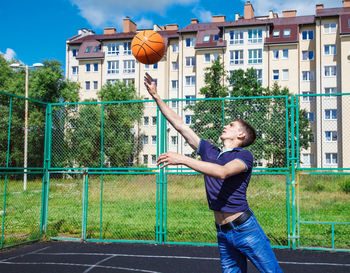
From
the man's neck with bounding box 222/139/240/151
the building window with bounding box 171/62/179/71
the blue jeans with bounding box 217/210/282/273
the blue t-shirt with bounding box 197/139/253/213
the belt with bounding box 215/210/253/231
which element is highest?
the building window with bounding box 171/62/179/71

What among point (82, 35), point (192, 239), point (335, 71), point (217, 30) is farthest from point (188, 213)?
point (82, 35)

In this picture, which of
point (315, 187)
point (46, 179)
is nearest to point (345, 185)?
point (315, 187)

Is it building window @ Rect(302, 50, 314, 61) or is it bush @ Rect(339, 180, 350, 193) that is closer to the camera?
bush @ Rect(339, 180, 350, 193)

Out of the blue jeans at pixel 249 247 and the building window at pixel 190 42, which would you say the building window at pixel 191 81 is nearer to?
the building window at pixel 190 42

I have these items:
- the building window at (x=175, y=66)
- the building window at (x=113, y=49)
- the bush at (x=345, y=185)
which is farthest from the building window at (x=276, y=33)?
the bush at (x=345, y=185)

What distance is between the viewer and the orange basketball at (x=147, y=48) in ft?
20.5

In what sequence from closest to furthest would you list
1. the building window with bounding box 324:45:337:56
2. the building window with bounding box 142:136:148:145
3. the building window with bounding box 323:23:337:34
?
the building window with bounding box 142:136:148:145 → the building window with bounding box 324:45:337:56 → the building window with bounding box 323:23:337:34

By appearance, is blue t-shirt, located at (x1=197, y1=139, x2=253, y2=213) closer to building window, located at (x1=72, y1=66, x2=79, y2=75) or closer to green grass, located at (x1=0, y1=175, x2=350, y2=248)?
green grass, located at (x1=0, y1=175, x2=350, y2=248)

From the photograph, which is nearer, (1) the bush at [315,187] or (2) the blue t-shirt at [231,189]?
(2) the blue t-shirt at [231,189]

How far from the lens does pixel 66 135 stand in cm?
1066

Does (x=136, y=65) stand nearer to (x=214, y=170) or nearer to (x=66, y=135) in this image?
(x=66, y=135)

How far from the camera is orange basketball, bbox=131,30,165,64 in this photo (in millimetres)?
6234

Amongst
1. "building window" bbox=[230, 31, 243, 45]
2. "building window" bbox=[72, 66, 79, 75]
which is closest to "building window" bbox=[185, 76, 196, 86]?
"building window" bbox=[230, 31, 243, 45]

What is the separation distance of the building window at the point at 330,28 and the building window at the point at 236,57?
30.3 ft
